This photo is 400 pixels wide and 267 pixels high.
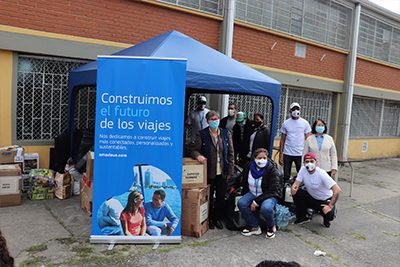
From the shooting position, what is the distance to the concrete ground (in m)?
3.54

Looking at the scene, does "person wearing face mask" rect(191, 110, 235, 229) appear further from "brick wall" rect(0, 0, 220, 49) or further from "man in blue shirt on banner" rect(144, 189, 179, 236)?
"brick wall" rect(0, 0, 220, 49)

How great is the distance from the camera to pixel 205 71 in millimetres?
4664

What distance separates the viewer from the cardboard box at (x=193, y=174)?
4.26m

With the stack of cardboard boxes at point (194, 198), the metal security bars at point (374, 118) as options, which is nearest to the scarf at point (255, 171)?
the stack of cardboard boxes at point (194, 198)

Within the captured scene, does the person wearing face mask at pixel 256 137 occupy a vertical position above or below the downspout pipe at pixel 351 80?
below

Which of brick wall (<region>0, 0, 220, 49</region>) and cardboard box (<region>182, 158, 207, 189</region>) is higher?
brick wall (<region>0, 0, 220, 49</region>)

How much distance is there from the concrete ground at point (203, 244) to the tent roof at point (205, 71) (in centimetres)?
218

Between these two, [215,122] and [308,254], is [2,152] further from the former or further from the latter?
[308,254]

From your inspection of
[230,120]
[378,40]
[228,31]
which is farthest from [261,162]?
[378,40]

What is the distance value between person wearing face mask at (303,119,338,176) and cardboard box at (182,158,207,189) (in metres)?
2.40

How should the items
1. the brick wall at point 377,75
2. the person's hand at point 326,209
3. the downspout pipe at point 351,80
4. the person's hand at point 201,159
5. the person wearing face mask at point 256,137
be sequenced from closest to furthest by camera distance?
the person's hand at point 201,159, the person's hand at point 326,209, the person wearing face mask at point 256,137, the downspout pipe at point 351,80, the brick wall at point 377,75

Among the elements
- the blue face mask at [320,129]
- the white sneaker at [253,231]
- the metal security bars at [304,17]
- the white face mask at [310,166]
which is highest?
the metal security bars at [304,17]

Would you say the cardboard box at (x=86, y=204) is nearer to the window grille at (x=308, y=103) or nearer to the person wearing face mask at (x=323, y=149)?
the person wearing face mask at (x=323, y=149)

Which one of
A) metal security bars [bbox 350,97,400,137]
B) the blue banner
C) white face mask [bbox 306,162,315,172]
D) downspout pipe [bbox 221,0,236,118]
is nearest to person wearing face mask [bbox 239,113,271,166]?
white face mask [bbox 306,162,315,172]
